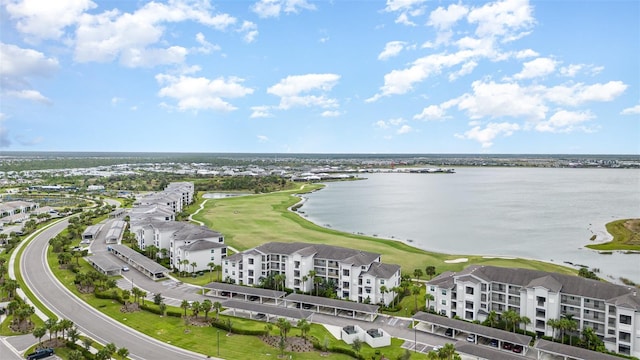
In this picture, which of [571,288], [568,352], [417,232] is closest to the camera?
[568,352]

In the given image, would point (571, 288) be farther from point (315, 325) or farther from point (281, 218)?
point (281, 218)

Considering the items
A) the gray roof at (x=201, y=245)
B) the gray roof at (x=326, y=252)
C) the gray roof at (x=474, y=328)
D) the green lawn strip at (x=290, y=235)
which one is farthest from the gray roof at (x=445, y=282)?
the gray roof at (x=201, y=245)

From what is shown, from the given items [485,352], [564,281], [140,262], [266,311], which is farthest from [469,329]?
[140,262]

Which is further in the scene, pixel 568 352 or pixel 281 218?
pixel 281 218

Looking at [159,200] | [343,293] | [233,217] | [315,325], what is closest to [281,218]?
[233,217]

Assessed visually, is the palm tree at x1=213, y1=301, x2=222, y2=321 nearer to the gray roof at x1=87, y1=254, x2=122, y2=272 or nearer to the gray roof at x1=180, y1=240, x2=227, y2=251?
the gray roof at x1=180, y1=240, x2=227, y2=251

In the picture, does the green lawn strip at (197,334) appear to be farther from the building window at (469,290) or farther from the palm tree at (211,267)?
the building window at (469,290)

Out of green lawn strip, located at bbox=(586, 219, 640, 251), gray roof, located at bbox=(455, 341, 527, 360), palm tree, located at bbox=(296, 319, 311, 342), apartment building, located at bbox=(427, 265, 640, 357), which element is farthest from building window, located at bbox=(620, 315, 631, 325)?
green lawn strip, located at bbox=(586, 219, 640, 251)

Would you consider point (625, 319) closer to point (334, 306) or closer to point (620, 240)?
point (334, 306)
